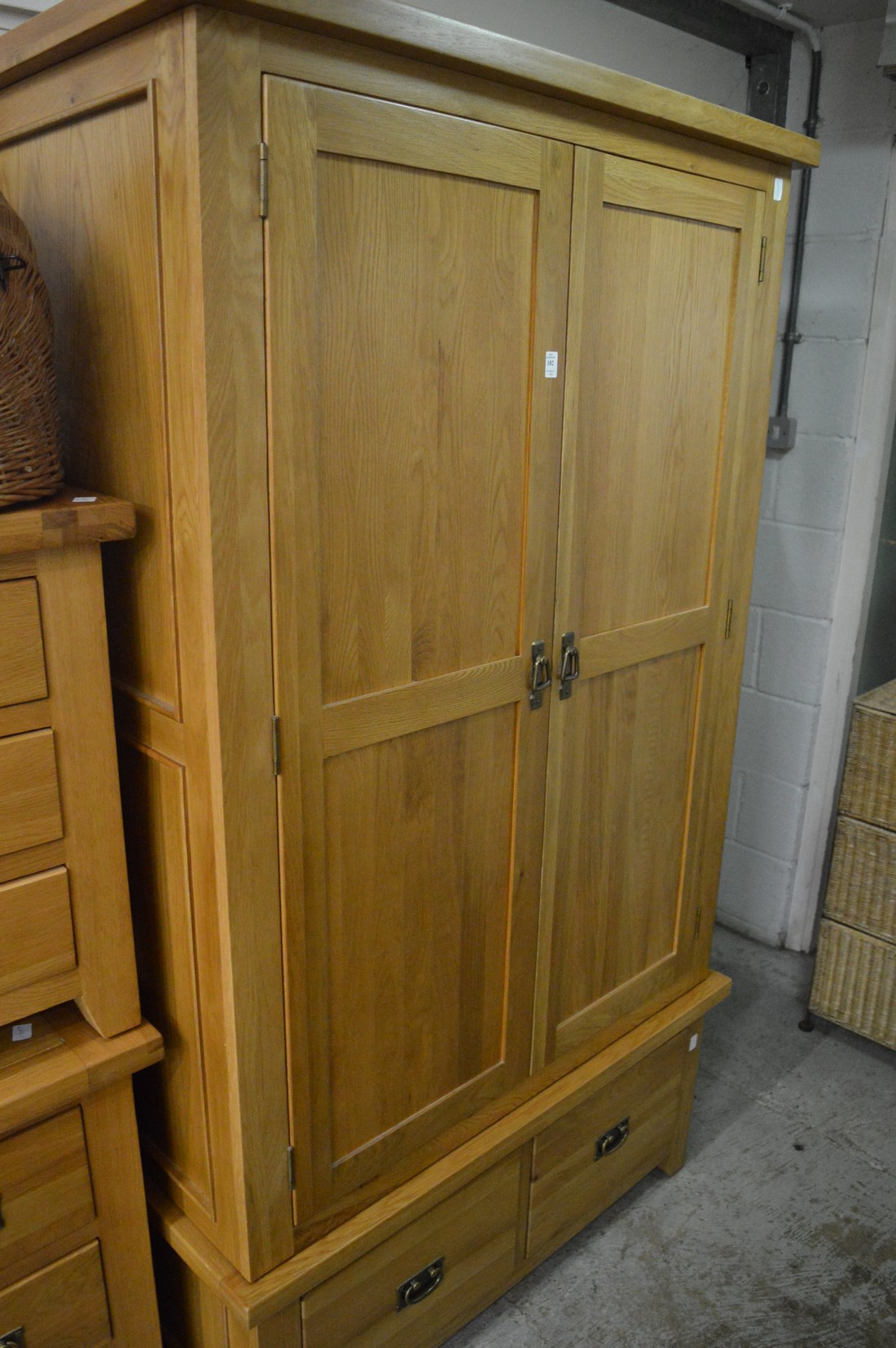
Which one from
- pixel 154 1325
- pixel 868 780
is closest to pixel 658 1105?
pixel 868 780

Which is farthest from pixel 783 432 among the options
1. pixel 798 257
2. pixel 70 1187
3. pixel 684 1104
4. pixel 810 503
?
pixel 70 1187

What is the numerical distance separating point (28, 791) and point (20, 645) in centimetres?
18

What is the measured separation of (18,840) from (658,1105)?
1403mm

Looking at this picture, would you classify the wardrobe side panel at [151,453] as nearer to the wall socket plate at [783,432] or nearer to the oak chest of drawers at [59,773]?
the oak chest of drawers at [59,773]

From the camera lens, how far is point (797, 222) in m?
2.59

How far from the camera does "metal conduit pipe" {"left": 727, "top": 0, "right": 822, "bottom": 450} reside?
92.3 inches

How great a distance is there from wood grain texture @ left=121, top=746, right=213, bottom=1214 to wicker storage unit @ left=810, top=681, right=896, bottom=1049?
5.25 feet

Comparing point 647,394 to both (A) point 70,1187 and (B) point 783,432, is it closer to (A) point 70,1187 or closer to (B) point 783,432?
(B) point 783,432

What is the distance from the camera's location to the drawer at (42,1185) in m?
1.31

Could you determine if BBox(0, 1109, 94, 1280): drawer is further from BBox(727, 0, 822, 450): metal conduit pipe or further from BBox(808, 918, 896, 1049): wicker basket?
BBox(727, 0, 822, 450): metal conduit pipe

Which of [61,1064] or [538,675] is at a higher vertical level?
[538,675]

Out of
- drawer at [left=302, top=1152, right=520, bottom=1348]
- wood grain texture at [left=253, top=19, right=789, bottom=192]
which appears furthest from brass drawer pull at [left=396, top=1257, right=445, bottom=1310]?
wood grain texture at [left=253, top=19, right=789, bottom=192]

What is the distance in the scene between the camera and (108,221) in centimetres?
121

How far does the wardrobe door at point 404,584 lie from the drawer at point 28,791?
0.28 m
